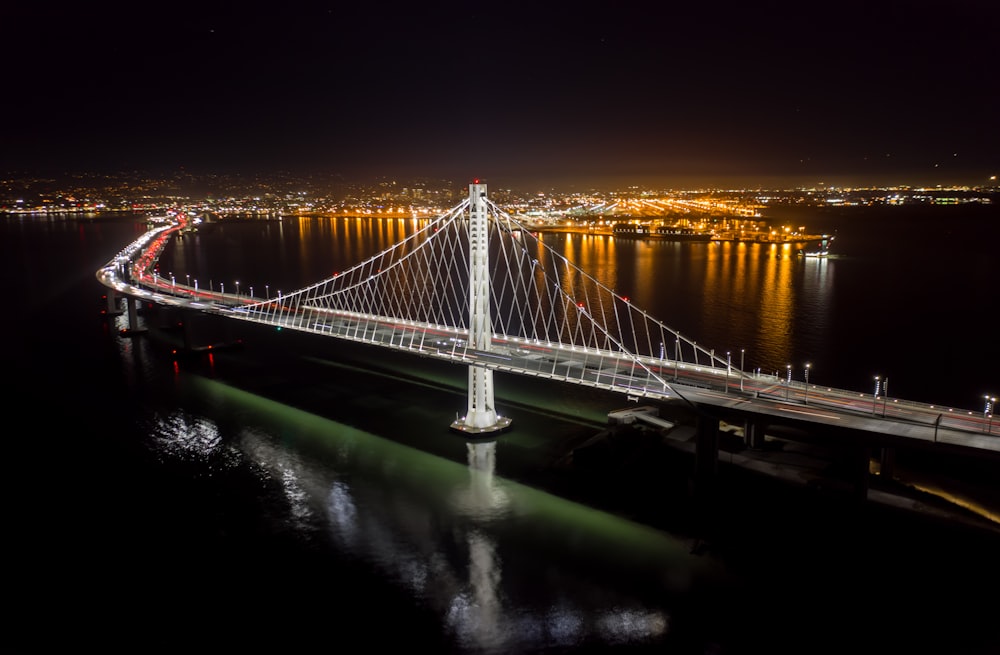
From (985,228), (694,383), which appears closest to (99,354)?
(694,383)

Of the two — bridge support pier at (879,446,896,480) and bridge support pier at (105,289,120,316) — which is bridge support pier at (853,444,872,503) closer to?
bridge support pier at (879,446,896,480)

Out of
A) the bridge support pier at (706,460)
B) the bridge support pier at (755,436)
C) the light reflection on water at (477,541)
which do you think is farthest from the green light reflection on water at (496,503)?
the bridge support pier at (755,436)

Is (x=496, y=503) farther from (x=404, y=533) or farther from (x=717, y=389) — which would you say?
(x=717, y=389)

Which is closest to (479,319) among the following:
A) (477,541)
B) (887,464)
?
(477,541)

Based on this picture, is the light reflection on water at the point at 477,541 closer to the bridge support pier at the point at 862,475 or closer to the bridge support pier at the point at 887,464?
the bridge support pier at the point at 862,475

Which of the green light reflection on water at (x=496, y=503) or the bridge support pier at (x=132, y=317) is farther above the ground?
the bridge support pier at (x=132, y=317)

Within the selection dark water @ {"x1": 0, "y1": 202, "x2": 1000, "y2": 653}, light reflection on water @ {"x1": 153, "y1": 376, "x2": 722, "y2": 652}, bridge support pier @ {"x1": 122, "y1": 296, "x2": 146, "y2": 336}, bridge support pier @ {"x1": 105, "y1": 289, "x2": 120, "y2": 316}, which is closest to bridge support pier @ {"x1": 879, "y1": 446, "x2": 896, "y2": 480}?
dark water @ {"x1": 0, "y1": 202, "x2": 1000, "y2": 653}
